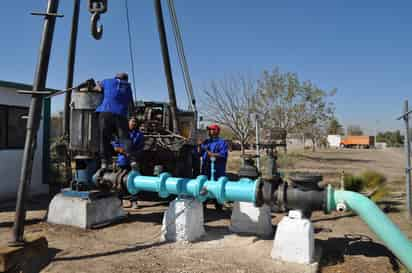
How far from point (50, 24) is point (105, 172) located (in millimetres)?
2370

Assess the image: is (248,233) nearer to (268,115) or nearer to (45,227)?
(45,227)

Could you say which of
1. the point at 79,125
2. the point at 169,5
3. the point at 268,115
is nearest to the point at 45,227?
the point at 79,125

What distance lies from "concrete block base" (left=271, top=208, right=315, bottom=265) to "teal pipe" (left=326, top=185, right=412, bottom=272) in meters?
0.43

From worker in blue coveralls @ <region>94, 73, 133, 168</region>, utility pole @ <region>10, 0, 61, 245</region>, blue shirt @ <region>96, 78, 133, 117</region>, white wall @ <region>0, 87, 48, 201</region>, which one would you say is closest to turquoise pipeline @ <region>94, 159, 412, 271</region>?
worker in blue coveralls @ <region>94, 73, 133, 168</region>

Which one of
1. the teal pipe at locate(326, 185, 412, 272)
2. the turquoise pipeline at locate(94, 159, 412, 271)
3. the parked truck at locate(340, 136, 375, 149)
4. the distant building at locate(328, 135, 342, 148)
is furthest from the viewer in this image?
the distant building at locate(328, 135, 342, 148)

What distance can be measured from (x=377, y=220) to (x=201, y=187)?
7.41 ft

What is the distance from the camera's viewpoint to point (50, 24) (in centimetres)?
477

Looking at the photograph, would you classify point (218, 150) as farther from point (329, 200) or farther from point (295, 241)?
point (329, 200)

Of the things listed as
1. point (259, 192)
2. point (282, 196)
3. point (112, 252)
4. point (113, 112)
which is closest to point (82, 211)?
point (112, 252)

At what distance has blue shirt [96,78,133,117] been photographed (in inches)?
229

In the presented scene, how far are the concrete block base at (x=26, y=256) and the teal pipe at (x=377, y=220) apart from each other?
11.8 ft

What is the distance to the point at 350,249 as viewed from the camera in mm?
5238

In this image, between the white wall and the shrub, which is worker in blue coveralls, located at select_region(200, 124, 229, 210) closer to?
the shrub

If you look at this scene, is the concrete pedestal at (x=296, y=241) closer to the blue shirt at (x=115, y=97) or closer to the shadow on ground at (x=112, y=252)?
the shadow on ground at (x=112, y=252)
